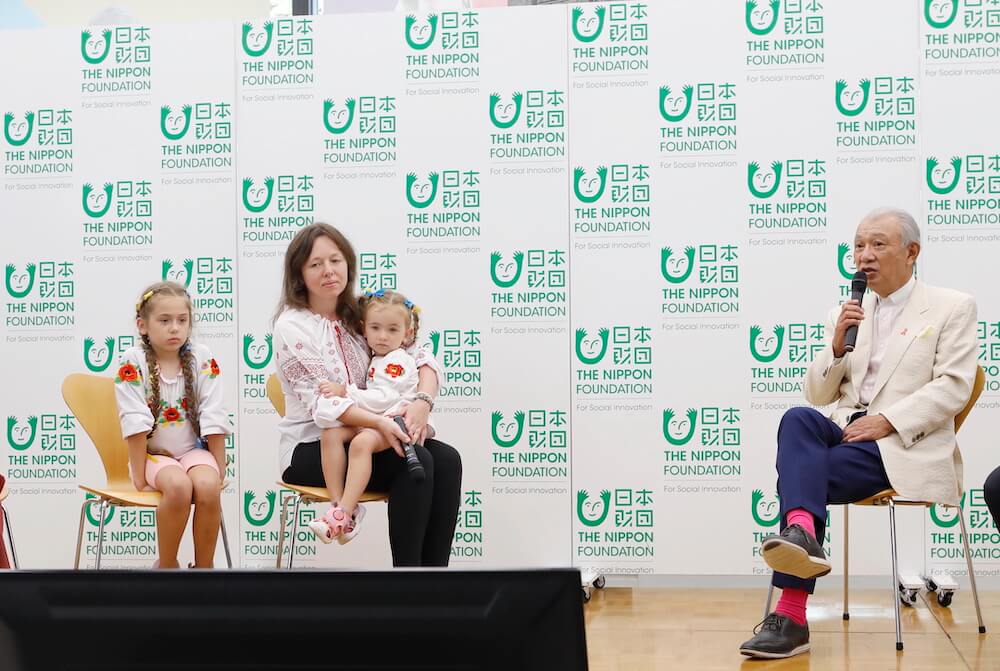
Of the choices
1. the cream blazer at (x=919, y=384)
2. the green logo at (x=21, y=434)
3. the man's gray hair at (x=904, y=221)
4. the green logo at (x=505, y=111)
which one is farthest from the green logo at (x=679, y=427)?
the green logo at (x=21, y=434)

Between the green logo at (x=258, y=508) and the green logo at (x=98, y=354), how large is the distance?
2.70 ft

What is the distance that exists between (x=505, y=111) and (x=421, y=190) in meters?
0.47

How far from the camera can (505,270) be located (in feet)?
12.8

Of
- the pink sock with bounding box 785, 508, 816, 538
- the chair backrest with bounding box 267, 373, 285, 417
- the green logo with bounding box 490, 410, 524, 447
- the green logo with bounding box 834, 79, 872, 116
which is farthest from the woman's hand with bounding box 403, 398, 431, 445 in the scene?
the green logo with bounding box 834, 79, 872, 116

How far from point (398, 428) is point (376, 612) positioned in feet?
7.92

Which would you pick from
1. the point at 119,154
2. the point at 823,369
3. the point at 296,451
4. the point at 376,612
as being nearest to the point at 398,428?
the point at 296,451

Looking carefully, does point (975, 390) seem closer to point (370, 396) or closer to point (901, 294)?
point (901, 294)

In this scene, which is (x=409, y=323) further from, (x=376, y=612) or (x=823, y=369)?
(x=376, y=612)

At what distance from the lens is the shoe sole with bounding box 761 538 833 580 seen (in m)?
2.52

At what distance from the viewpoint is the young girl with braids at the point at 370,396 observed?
117 inches

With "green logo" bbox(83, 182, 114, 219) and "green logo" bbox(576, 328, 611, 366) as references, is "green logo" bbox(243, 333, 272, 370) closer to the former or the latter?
"green logo" bbox(83, 182, 114, 219)

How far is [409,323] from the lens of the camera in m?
3.30

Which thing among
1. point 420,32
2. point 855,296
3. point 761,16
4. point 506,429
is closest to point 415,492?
point 506,429

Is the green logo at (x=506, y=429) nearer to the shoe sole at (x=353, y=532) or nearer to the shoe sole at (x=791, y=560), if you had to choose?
the shoe sole at (x=353, y=532)
